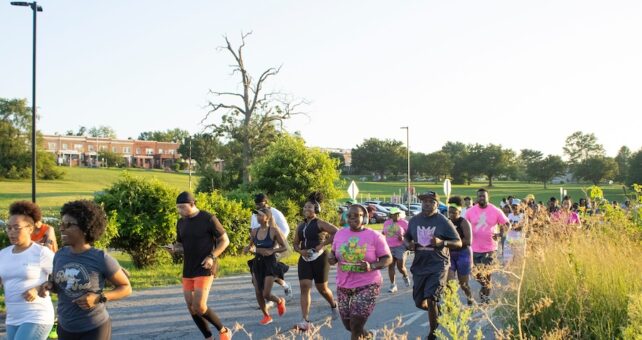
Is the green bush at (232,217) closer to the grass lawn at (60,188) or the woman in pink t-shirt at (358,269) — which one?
the woman in pink t-shirt at (358,269)

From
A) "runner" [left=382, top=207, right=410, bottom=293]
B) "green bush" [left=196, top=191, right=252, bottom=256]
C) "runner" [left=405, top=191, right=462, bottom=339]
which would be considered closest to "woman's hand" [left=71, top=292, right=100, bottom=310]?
"runner" [left=405, top=191, right=462, bottom=339]

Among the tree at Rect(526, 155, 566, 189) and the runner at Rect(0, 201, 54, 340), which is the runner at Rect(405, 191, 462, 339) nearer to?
the runner at Rect(0, 201, 54, 340)

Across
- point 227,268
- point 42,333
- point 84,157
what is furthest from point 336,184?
point 84,157

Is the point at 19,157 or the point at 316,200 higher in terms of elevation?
the point at 19,157

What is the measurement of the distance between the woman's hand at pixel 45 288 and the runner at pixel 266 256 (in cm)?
399

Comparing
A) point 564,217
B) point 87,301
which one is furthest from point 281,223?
point 87,301

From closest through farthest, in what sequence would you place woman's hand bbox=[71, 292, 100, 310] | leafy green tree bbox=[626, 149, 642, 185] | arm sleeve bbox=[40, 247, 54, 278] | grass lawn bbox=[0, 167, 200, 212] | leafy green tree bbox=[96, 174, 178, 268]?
woman's hand bbox=[71, 292, 100, 310] < arm sleeve bbox=[40, 247, 54, 278] < leafy green tree bbox=[96, 174, 178, 268] < grass lawn bbox=[0, 167, 200, 212] < leafy green tree bbox=[626, 149, 642, 185]

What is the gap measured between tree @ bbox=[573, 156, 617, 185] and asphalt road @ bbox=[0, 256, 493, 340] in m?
92.5

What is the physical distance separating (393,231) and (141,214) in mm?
5554

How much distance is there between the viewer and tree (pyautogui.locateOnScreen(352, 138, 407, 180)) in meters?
118

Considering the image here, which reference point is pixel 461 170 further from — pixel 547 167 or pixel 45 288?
pixel 45 288

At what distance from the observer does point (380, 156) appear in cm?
11919

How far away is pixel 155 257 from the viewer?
14359 millimetres

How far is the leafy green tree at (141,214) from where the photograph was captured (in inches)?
526
